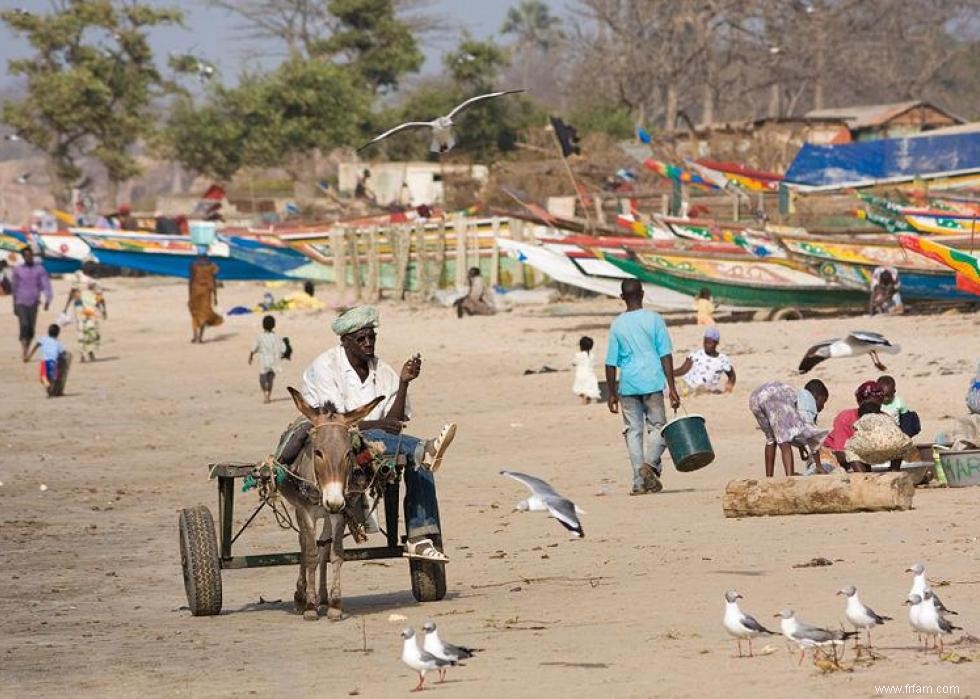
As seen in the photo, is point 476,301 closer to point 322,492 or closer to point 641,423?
point 641,423

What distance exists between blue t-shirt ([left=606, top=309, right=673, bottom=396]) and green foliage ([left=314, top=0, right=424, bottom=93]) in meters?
60.7

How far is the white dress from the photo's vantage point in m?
19.2

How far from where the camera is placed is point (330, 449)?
27.5ft

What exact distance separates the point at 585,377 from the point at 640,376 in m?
6.25

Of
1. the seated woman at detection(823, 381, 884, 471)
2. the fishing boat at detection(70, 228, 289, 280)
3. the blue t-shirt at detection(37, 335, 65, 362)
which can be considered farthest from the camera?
the fishing boat at detection(70, 228, 289, 280)

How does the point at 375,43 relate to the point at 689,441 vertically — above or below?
above

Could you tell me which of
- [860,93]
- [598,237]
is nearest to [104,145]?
[860,93]

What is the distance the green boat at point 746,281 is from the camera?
93.4 ft

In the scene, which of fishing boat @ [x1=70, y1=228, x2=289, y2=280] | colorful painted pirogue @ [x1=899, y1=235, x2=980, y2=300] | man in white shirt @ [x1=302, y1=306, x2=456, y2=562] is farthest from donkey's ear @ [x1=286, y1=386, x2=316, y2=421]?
fishing boat @ [x1=70, y1=228, x2=289, y2=280]

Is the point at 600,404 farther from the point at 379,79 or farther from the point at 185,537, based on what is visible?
the point at 379,79

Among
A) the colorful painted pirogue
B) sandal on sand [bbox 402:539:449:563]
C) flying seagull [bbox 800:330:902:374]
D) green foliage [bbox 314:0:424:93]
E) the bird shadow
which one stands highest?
green foliage [bbox 314:0:424:93]

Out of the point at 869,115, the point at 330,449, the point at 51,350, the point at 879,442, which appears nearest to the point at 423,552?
the point at 330,449

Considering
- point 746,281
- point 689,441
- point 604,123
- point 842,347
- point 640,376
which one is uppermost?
point 604,123

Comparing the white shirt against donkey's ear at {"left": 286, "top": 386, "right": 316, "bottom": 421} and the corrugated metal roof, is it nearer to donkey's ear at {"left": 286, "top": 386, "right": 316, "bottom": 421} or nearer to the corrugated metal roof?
donkey's ear at {"left": 286, "top": 386, "right": 316, "bottom": 421}
